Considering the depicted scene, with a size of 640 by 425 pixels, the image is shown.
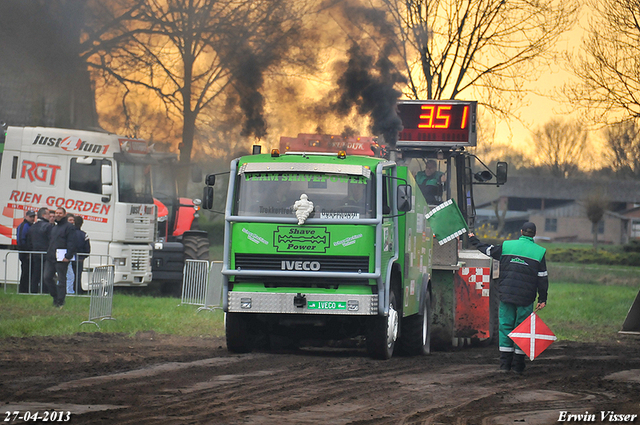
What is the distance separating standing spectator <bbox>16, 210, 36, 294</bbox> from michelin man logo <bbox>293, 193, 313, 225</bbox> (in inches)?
398

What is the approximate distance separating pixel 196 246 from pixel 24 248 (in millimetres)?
4227

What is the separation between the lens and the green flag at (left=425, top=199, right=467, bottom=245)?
1382 centimetres

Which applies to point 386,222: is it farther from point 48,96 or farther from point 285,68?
point 48,96

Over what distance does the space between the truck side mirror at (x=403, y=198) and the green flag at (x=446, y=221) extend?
6.36ft

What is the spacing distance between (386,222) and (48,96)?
35.3 feet

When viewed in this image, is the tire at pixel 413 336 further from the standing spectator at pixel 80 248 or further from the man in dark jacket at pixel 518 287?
the standing spectator at pixel 80 248

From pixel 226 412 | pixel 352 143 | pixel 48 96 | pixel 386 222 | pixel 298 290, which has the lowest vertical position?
pixel 226 412

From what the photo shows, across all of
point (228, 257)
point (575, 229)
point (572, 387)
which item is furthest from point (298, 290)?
point (575, 229)

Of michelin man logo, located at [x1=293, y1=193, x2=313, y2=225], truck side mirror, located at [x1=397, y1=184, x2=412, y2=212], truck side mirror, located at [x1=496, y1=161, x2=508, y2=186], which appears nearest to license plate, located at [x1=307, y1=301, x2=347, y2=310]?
michelin man logo, located at [x1=293, y1=193, x2=313, y2=225]

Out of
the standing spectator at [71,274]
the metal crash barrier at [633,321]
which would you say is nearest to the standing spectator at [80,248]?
the standing spectator at [71,274]

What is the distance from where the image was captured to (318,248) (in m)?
11.5

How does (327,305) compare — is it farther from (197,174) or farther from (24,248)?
(24,248)

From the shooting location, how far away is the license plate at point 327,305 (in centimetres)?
1140

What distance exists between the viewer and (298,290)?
37.8ft
